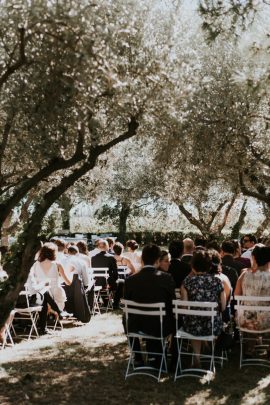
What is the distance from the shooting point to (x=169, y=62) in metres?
7.81

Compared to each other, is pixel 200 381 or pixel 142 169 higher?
pixel 142 169

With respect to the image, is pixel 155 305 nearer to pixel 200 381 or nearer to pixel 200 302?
pixel 200 302

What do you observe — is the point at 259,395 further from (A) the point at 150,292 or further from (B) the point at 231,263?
(B) the point at 231,263

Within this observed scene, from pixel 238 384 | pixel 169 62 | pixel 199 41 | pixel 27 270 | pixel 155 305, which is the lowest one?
pixel 238 384

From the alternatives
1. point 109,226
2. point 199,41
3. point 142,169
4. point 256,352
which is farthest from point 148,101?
point 109,226

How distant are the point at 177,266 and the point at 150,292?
177 cm

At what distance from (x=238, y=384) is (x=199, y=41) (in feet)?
20.4

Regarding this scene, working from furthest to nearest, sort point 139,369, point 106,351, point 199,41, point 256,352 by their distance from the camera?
point 199,41 → point 106,351 → point 256,352 → point 139,369

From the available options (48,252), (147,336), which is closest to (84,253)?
(48,252)

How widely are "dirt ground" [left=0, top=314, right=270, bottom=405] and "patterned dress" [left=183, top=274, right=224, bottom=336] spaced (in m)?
0.64

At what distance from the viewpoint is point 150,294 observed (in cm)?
739

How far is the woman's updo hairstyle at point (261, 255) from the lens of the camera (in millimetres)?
7977

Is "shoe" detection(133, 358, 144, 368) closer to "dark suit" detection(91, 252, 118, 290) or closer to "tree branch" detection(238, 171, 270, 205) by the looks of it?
"tree branch" detection(238, 171, 270, 205)

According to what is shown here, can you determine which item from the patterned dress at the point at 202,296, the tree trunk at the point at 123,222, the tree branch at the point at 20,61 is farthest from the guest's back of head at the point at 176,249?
the tree trunk at the point at 123,222
